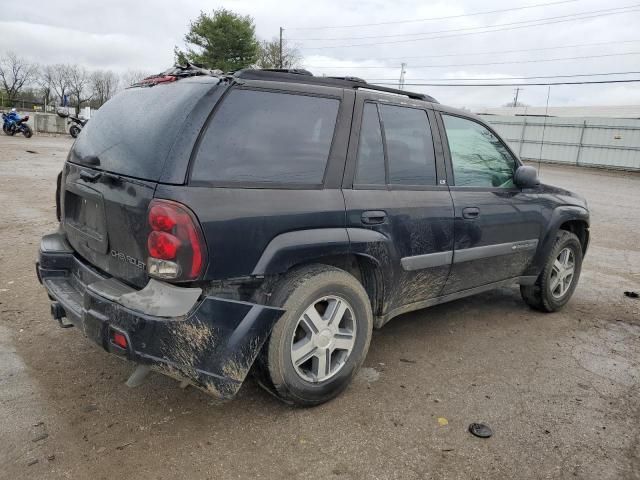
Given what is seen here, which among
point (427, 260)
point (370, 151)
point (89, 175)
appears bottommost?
point (427, 260)

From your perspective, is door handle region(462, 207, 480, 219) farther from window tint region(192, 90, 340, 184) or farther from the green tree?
the green tree

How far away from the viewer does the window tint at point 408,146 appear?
10.5ft

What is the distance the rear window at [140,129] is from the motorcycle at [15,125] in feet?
74.2

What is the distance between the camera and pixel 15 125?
22.1 m

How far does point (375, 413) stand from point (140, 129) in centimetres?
205

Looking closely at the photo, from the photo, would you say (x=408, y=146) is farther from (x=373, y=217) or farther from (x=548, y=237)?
(x=548, y=237)

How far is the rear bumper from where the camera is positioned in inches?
90.4

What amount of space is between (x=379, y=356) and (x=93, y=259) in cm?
203

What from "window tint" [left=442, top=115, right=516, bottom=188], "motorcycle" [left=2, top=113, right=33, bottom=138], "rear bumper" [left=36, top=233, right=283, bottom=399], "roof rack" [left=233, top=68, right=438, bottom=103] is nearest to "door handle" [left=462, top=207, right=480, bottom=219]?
"window tint" [left=442, top=115, right=516, bottom=188]

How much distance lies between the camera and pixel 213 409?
282 cm

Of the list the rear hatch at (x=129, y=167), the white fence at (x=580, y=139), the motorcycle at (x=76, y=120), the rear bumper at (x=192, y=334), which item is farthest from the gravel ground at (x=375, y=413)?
the white fence at (x=580, y=139)

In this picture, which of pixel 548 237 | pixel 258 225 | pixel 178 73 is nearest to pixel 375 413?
pixel 258 225

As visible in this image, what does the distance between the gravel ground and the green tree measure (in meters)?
38.3

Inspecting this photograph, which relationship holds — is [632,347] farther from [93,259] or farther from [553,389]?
[93,259]
